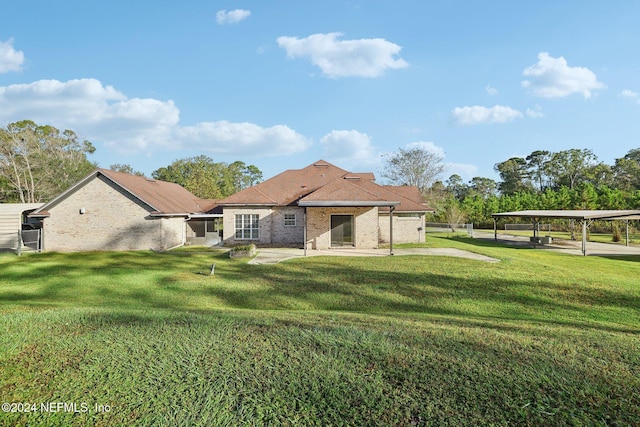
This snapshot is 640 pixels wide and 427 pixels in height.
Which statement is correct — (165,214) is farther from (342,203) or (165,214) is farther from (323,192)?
(342,203)

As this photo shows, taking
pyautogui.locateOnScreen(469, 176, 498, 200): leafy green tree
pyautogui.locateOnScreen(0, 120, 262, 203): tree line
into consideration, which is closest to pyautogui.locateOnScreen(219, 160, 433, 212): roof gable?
pyautogui.locateOnScreen(0, 120, 262, 203): tree line

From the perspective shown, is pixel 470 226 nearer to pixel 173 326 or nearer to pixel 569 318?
pixel 569 318

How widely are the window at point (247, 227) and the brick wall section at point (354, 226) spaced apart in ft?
12.3

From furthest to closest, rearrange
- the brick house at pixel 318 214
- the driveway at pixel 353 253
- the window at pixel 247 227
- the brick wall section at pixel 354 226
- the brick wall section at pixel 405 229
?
the brick wall section at pixel 405 229, the window at pixel 247 227, the brick wall section at pixel 354 226, the brick house at pixel 318 214, the driveway at pixel 353 253

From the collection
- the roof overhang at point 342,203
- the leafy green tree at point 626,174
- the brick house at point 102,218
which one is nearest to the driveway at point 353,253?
the roof overhang at point 342,203

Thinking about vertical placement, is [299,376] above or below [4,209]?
below

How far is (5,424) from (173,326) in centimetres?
200

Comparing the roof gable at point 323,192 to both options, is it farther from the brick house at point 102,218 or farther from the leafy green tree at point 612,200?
the leafy green tree at point 612,200

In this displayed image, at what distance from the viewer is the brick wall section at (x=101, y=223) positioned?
2058 centimetres

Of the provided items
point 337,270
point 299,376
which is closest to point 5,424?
point 299,376

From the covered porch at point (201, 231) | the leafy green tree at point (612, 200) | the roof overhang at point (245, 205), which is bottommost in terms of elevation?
the covered porch at point (201, 231)

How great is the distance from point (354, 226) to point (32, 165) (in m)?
41.3

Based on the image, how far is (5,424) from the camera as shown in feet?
8.47

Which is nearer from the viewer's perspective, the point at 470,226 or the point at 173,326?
the point at 173,326
